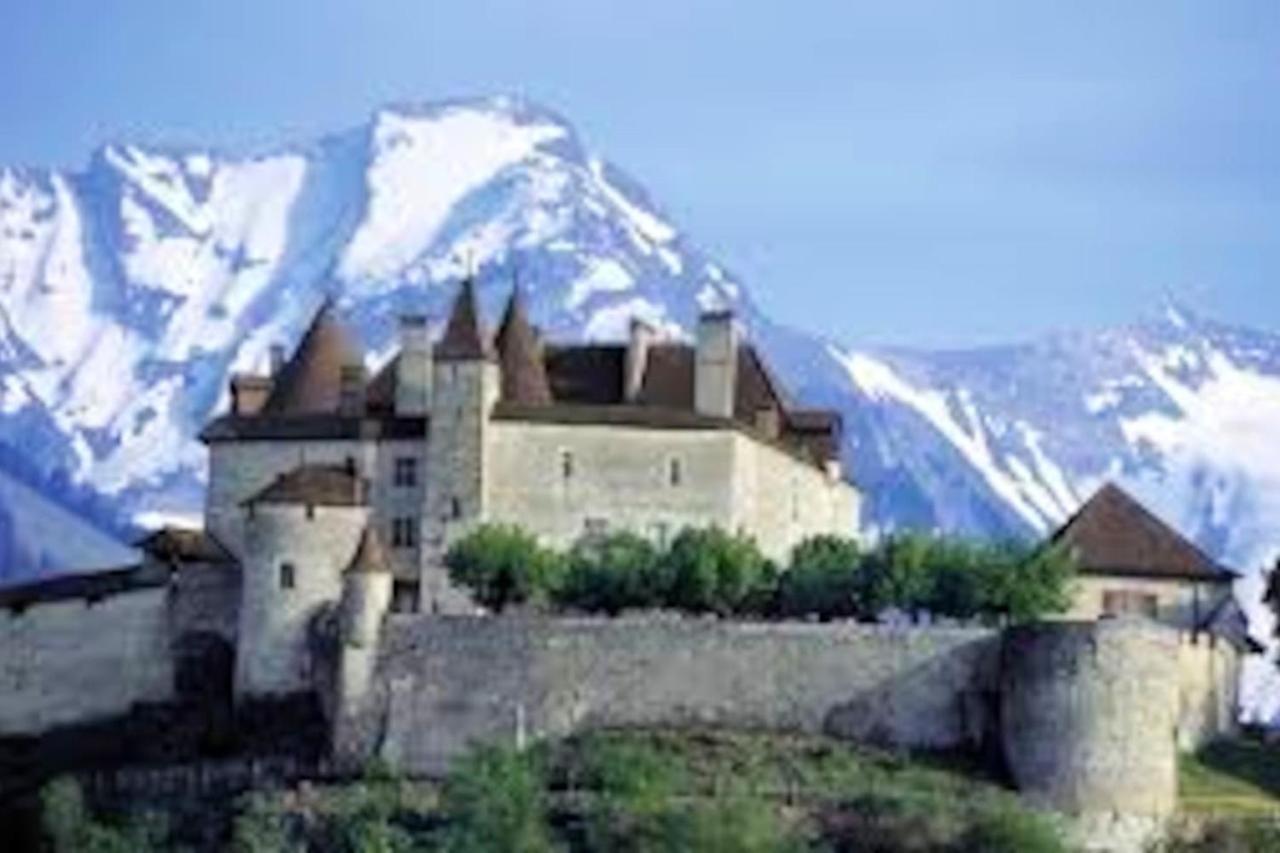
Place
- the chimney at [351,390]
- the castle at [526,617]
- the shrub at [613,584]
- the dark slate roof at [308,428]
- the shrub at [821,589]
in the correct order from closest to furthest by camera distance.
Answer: the castle at [526,617], the shrub at [613,584], the shrub at [821,589], the dark slate roof at [308,428], the chimney at [351,390]

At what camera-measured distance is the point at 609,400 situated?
116062 mm

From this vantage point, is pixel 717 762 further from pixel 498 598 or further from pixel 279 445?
pixel 279 445

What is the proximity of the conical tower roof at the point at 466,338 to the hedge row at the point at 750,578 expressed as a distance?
4.36 meters

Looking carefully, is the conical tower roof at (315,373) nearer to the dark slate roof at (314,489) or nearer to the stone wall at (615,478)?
the dark slate roof at (314,489)

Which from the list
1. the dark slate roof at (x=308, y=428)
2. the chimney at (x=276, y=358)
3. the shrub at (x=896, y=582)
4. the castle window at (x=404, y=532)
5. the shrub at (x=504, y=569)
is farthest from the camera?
the chimney at (x=276, y=358)

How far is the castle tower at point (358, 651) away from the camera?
108 m

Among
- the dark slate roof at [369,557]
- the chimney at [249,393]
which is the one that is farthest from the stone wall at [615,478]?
the chimney at [249,393]

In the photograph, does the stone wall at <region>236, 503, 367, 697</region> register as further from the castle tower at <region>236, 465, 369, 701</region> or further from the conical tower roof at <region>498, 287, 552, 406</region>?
the conical tower roof at <region>498, 287, 552, 406</region>

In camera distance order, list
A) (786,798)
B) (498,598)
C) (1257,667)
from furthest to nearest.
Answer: (1257,667)
(498,598)
(786,798)

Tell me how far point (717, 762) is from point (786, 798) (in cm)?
256

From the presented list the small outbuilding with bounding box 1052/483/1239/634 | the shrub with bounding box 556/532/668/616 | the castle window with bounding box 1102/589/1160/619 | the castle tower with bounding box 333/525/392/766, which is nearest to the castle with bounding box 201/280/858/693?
the castle tower with bounding box 333/525/392/766

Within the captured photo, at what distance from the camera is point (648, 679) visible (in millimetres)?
107625

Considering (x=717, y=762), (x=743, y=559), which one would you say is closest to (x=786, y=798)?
(x=717, y=762)

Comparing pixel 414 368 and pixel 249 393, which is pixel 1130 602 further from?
pixel 249 393
